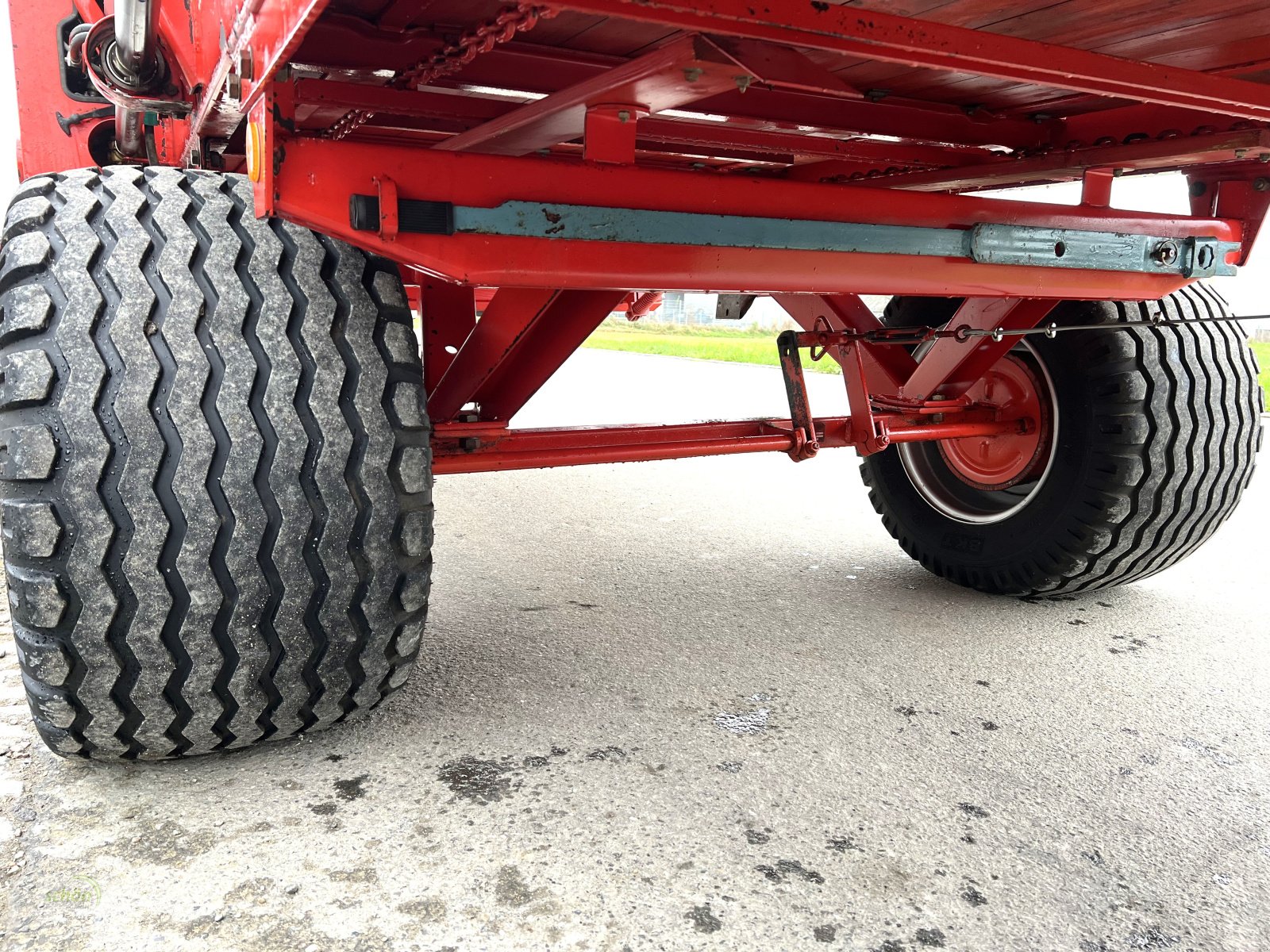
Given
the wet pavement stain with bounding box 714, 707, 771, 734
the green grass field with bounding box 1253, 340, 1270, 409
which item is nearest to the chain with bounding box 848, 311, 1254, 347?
the wet pavement stain with bounding box 714, 707, 771, 734

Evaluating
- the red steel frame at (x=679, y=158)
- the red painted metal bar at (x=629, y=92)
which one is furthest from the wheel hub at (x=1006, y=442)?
the red painted metal bar at (x=629, y=92)

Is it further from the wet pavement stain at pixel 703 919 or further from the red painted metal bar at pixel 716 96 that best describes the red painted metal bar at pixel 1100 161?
the wet pavement stain at pixel 703 919

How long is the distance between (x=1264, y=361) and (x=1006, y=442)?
396 inches

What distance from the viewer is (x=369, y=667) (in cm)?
212

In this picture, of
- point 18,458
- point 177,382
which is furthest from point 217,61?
point 18,458

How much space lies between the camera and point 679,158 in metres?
3.70

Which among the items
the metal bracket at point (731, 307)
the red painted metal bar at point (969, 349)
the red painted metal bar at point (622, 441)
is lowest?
the red painted metal bar at point (622, 441)

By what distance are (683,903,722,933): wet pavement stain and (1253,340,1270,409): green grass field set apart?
8936mm

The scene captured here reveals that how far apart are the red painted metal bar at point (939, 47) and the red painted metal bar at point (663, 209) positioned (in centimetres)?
42

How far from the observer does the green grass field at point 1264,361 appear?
10.1 m

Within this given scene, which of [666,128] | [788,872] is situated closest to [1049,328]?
[666,128]

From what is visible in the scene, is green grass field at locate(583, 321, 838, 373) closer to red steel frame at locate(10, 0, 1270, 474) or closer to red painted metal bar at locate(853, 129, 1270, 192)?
red painted metal bar at locate(853, 129, 1270, 192)

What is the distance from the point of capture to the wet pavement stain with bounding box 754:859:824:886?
1.77 metres

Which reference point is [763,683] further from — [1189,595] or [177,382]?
[1189,595]
